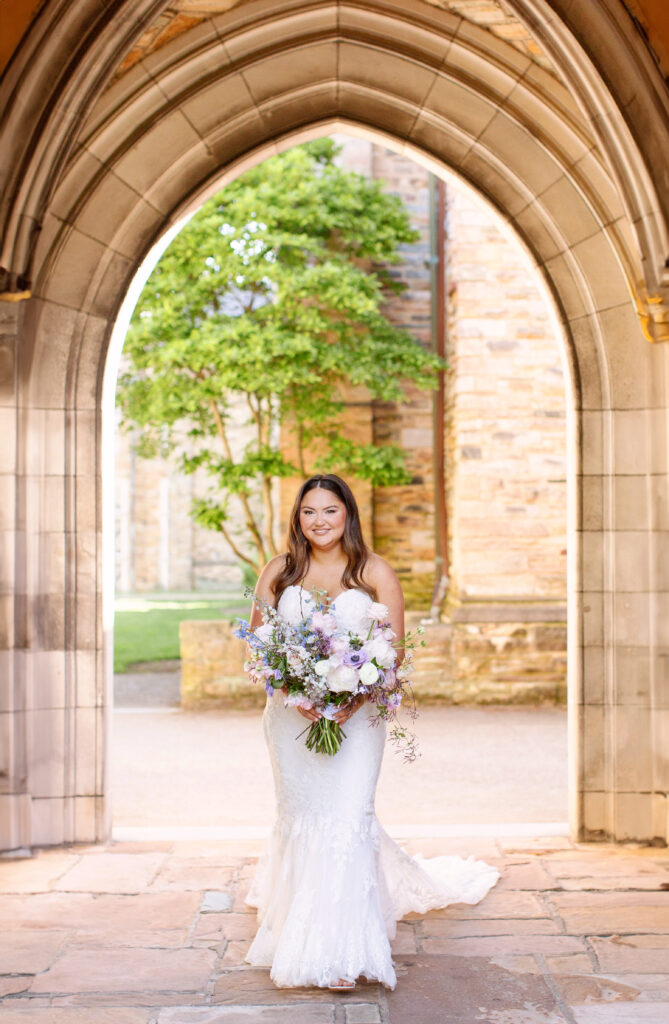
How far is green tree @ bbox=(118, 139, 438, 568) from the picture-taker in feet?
32.7

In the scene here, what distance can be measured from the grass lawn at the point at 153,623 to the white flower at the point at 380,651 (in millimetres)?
8944

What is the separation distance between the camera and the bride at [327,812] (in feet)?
11.6

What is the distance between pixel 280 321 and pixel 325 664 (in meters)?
7.14

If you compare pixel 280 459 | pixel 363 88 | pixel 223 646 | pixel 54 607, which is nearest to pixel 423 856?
pixel 54 607

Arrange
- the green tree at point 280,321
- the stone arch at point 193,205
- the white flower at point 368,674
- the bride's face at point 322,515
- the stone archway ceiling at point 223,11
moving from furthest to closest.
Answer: the green tree at point 280,321
the stone arch at point 193,205
the stone archway ceiling at point 223,11
the bride's face at point 322,515
the white flower at point 368,674

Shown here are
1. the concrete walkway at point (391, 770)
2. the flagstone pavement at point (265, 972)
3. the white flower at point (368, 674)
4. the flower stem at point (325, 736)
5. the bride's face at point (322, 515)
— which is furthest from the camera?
the concrete walkway at point (391, 770)

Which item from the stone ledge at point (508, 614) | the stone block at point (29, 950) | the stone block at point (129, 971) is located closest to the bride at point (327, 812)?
the stone block at point (129, 971)

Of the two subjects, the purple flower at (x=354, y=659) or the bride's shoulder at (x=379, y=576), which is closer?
the purple flower at (x=354, y=659)

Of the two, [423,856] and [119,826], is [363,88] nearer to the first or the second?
[423,856]

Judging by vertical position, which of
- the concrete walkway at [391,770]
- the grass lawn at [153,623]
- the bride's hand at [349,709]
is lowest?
the concrete walkway at [391,770]

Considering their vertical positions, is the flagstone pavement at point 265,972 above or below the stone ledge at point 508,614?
below

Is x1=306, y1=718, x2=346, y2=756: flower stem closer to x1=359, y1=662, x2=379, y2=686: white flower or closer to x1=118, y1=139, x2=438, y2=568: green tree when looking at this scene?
x1=359, y1=662, x2=379, y2=686: white flower

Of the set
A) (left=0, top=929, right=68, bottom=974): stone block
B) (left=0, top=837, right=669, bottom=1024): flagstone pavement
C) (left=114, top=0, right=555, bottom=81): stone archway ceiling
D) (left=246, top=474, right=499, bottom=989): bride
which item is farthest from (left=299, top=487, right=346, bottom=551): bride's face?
(left=114, top=0, right=555, bottom=81): stone archway ceiling

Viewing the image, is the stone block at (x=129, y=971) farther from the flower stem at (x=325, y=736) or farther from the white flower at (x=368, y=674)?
the white flower at (x=368, y=674)
